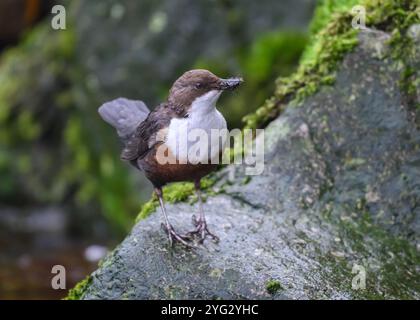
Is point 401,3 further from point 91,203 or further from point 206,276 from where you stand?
point 91,203

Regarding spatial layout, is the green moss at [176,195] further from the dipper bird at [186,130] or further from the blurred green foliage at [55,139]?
the blurred green foliage at [55,139]

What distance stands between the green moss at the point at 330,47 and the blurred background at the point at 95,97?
10.2ft

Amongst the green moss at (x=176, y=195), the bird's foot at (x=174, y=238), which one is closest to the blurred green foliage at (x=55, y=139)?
the green moss at (x=176, y=195)

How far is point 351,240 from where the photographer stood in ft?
13.1

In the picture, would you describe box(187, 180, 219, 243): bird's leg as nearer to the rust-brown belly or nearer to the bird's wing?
the rust-brown belly

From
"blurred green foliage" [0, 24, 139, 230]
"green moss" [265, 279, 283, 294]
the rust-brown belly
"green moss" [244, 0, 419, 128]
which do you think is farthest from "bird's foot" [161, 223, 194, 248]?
"blurred green foliage" [0, 24, 139, 230]

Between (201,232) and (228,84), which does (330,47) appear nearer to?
(228,84)

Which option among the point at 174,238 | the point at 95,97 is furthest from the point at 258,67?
the point at 174,238

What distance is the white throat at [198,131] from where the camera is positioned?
3.71 metres

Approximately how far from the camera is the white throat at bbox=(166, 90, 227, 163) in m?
3.71

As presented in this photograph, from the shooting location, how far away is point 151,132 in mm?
4020

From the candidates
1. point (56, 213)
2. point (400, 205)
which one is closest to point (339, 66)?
point (400, 205)
